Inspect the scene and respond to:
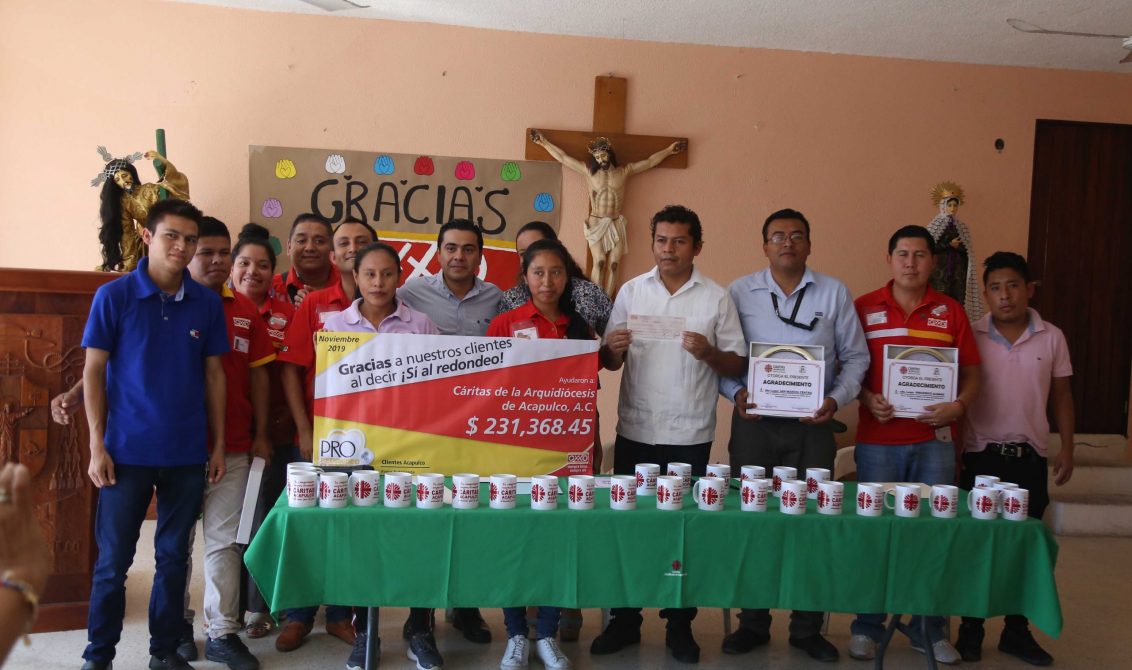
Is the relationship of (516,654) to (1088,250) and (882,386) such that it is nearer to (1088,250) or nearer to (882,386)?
(882,386)

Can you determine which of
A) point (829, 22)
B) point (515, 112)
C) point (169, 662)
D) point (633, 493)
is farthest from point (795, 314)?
point (515, 112)

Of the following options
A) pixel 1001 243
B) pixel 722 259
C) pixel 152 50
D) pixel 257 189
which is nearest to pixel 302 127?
pixel 257 189

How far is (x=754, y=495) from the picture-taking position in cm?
255

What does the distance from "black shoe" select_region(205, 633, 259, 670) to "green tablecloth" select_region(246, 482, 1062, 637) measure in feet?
2.34

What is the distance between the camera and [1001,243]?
5.88m

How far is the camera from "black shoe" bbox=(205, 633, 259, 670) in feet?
9.64

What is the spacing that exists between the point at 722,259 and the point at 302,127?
290 cm

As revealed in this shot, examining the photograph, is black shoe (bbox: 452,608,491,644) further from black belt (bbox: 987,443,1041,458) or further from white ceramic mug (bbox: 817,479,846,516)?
black belt (bbox: 987,443,1041,458)

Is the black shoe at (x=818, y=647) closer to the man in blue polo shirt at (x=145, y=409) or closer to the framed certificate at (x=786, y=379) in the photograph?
the framed certificate at (x=786, y=379)

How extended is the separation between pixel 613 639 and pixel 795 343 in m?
1.32

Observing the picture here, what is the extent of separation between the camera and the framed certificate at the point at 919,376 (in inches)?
121

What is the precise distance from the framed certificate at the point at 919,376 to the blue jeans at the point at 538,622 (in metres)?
1.45

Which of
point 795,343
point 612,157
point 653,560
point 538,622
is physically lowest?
point 538,622

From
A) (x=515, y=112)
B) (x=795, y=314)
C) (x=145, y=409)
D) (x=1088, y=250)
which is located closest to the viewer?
(x=145, y=409)
